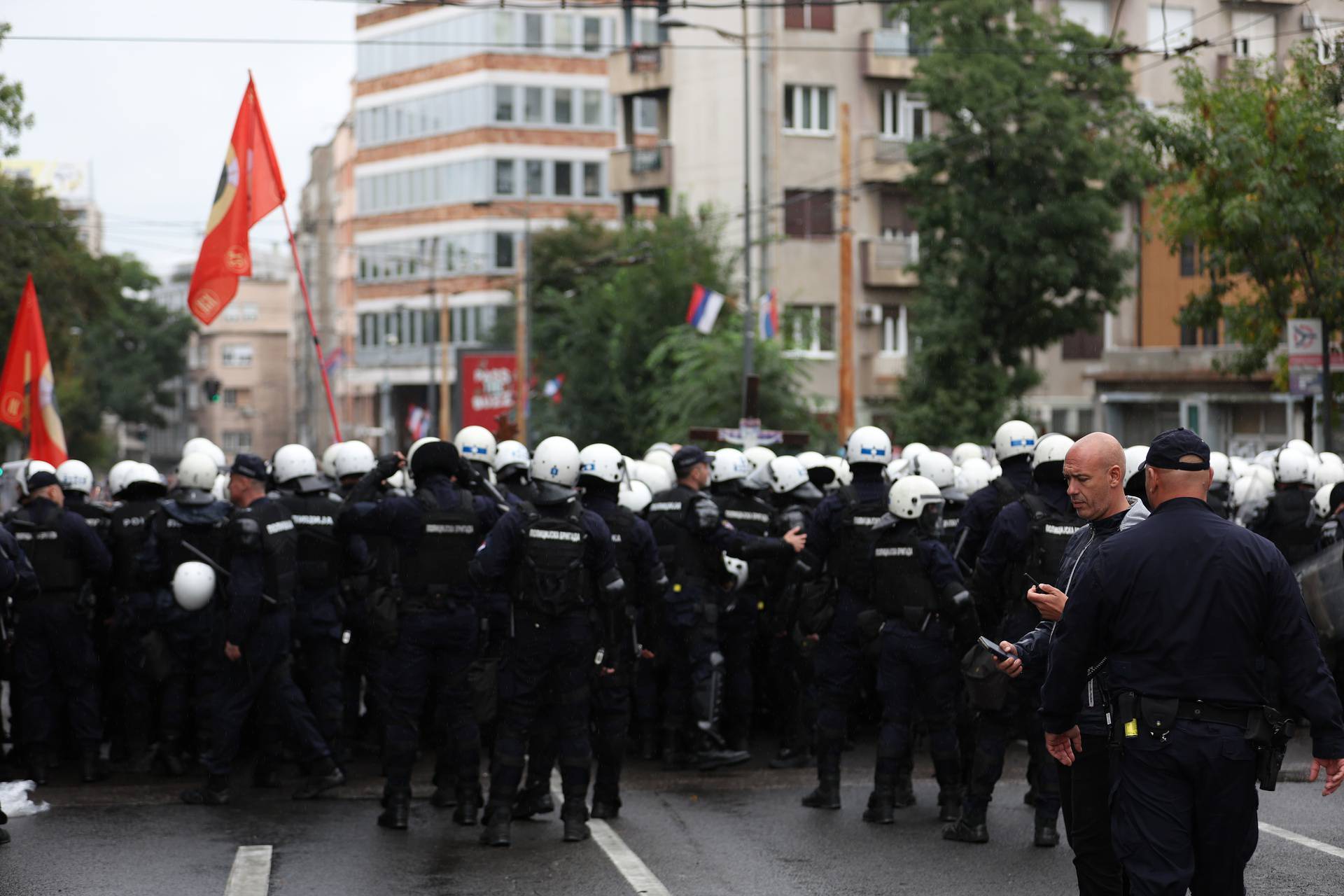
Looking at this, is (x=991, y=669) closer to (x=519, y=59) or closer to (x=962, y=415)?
(x=962, y=415)

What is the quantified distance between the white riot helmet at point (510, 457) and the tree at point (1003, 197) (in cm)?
2417

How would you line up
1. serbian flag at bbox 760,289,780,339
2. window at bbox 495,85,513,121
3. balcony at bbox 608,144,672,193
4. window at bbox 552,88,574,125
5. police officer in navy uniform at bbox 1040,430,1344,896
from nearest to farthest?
police officer in navy uniform at bbox 1040,430,1344,896 < serbian flag at bbox 760,289,780,339 < balcony at bbox 608,144,672,193 < window at bbox 495,85,513,121 < window at bbox 552,88,574,125

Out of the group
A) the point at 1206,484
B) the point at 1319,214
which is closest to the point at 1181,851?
the point at 1206,484

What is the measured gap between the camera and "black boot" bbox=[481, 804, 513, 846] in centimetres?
959

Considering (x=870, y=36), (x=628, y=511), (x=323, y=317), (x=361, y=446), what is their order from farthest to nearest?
1. (x=323, y=317)
2. (x=870, y=36)
3. (x=361, y=446)
4. (x=628, y=511)

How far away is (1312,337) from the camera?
18.6 m

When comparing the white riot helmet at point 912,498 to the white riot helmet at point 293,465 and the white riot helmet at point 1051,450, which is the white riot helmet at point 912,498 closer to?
the white riot helmet at point 1051,450

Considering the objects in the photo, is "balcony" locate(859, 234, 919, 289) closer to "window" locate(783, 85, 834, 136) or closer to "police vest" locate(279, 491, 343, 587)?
"window" locate(783, 85, 834, 136)

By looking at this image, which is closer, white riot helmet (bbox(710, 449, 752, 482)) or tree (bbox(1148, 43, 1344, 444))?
white riot helmet (bbox(710, 449, 752, 482))

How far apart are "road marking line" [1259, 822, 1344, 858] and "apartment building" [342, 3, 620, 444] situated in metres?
52.2

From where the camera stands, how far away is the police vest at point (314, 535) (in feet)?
38.7

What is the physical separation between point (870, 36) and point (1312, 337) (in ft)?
97.7

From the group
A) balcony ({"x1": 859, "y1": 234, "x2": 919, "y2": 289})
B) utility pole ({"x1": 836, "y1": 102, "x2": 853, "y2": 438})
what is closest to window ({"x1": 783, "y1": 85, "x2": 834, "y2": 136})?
balcony ({"x1": 859, "y1": 234, "x2": 919, "y2": 289})

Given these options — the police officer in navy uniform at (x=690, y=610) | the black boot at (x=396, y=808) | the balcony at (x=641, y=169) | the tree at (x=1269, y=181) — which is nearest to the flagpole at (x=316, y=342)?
the police officer in navy uniform at (x=690, y=610)
